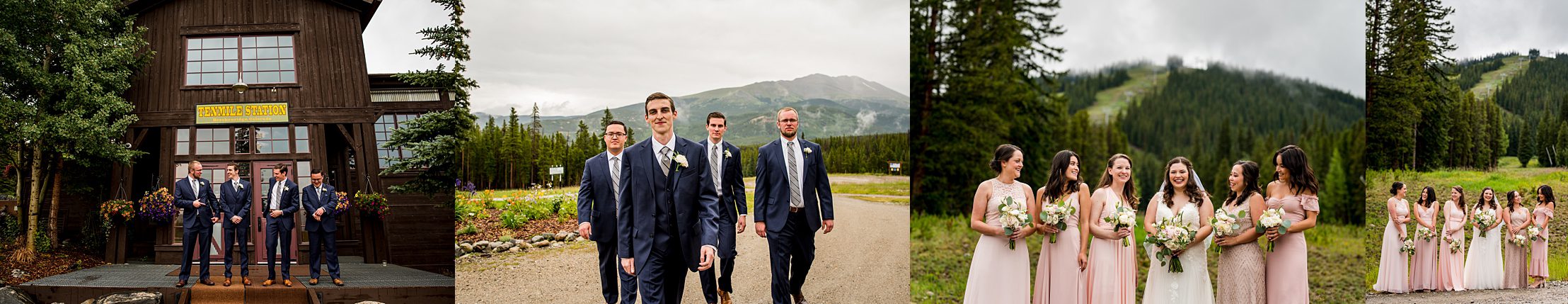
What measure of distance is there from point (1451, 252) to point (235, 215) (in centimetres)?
1085

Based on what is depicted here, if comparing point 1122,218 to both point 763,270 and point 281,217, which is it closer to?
point 763,270

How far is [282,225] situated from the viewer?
6.60 metres

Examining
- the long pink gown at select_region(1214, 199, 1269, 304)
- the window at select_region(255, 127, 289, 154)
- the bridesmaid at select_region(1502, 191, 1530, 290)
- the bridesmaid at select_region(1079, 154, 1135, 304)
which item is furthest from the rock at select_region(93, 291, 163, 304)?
the bridesmaid at select_region(1502, 191, 1530, 290)

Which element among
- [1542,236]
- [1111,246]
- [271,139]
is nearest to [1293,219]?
[1111,246]

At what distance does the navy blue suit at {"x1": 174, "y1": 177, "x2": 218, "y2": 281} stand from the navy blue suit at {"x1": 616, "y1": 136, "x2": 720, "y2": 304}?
4.14 metres

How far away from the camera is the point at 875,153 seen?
6680 millimetres

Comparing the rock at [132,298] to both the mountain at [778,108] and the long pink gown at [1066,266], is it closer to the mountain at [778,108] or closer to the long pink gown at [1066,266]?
the mountain at [778,108]

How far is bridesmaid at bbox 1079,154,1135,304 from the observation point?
517 centimetres

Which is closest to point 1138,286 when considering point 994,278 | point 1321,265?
point 1321,265

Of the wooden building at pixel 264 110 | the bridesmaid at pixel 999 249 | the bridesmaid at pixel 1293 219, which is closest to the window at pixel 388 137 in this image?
the wooden building at pixel 264 110

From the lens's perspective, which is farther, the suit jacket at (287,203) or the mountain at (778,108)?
the suit jacket at (287,203)

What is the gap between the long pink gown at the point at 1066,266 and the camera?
535 cm

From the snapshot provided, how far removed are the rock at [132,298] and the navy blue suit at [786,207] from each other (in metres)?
5.01

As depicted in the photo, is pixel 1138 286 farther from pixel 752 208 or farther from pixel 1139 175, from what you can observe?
pixel 752 208
